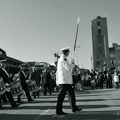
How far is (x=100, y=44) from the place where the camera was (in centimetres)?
12175

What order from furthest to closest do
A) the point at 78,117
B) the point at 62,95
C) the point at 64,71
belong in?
1. the point at 64,71
2. the point at 62,95
3. the point at 78,117

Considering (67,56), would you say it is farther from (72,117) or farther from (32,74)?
(32,74)

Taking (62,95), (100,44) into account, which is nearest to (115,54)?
(100,44)

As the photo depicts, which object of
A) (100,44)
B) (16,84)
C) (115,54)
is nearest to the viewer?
(16,84)

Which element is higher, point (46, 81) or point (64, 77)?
point (46, 81)

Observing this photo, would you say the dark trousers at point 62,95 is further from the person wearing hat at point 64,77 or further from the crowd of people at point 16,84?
the crowd of people at point 16,84

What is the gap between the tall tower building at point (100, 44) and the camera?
120 metres

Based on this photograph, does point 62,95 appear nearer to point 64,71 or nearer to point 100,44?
point 64,71

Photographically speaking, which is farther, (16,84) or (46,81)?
(46,81)

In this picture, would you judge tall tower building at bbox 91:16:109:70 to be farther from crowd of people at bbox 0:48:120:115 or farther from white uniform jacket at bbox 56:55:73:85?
white uniform jacket at bbox 56:55:73:85

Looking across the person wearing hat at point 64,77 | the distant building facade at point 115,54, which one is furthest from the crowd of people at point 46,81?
the distant building facade at point 115,54

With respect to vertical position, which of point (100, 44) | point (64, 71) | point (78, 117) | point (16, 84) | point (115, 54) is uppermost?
point (100, 44)

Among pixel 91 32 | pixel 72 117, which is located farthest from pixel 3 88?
pixel 91 32

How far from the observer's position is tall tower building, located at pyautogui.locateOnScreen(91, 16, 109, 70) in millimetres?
120125
